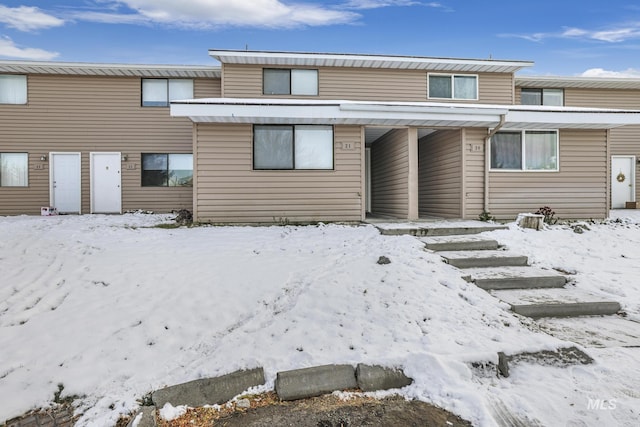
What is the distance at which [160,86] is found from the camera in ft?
37.1

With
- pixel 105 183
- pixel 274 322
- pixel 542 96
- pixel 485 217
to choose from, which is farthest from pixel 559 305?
pixel 105 183

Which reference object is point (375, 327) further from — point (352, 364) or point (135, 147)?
point (135, 147)

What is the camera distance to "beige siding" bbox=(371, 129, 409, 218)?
8734mm

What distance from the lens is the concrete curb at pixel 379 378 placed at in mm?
2574

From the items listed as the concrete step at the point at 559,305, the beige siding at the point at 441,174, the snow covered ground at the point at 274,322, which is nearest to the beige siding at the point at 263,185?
the snow covered ground at the point at 274,322

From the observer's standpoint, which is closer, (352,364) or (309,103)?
(352,364)

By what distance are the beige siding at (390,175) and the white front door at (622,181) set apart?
33.2 feet

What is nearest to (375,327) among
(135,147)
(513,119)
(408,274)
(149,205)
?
(408,274)

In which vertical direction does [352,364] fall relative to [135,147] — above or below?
below

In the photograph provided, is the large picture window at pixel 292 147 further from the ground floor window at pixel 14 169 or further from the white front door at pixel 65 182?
the ground floor window at pixel 14 169

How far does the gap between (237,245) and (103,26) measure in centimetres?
1544

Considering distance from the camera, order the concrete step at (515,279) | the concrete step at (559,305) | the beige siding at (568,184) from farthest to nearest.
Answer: the beige siding at (568,184) < the concrete step at (515,279) < the concrete step at (559,305)

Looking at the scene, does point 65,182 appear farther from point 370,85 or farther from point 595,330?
point 595,330

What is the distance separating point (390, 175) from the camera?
10.0 metres
